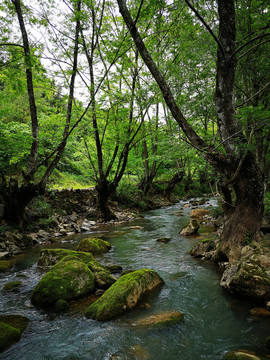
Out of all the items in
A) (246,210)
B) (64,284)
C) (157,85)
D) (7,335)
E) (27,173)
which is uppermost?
(157,85)

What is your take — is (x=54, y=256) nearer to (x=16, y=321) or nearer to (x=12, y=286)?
(x=12, y=286)

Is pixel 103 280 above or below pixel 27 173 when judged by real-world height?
below

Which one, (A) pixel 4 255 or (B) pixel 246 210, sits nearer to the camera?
(B) pixel 246 210

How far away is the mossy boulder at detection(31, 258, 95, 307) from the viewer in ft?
13.3

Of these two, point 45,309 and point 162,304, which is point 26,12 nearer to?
point 45,309

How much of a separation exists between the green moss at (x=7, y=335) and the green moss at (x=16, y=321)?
198 mm

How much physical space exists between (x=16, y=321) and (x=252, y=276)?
4.08 meters

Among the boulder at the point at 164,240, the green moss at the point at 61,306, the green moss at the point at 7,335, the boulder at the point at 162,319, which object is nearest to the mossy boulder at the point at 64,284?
the green moss at the point at 61,306

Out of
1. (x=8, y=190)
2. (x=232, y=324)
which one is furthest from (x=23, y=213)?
(x=232, y=324)

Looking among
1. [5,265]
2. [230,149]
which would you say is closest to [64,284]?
[5,265]

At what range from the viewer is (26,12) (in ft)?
28.3

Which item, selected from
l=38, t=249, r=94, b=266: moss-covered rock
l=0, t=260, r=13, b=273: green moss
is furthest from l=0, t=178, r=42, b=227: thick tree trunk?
l=38, t=249, r=94, b=266: moss-covered rock

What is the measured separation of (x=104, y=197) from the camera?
1309 cm

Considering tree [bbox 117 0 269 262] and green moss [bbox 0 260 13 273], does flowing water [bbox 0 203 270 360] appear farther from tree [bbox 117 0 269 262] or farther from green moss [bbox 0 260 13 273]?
tree [bbox 117 0 269 262]
